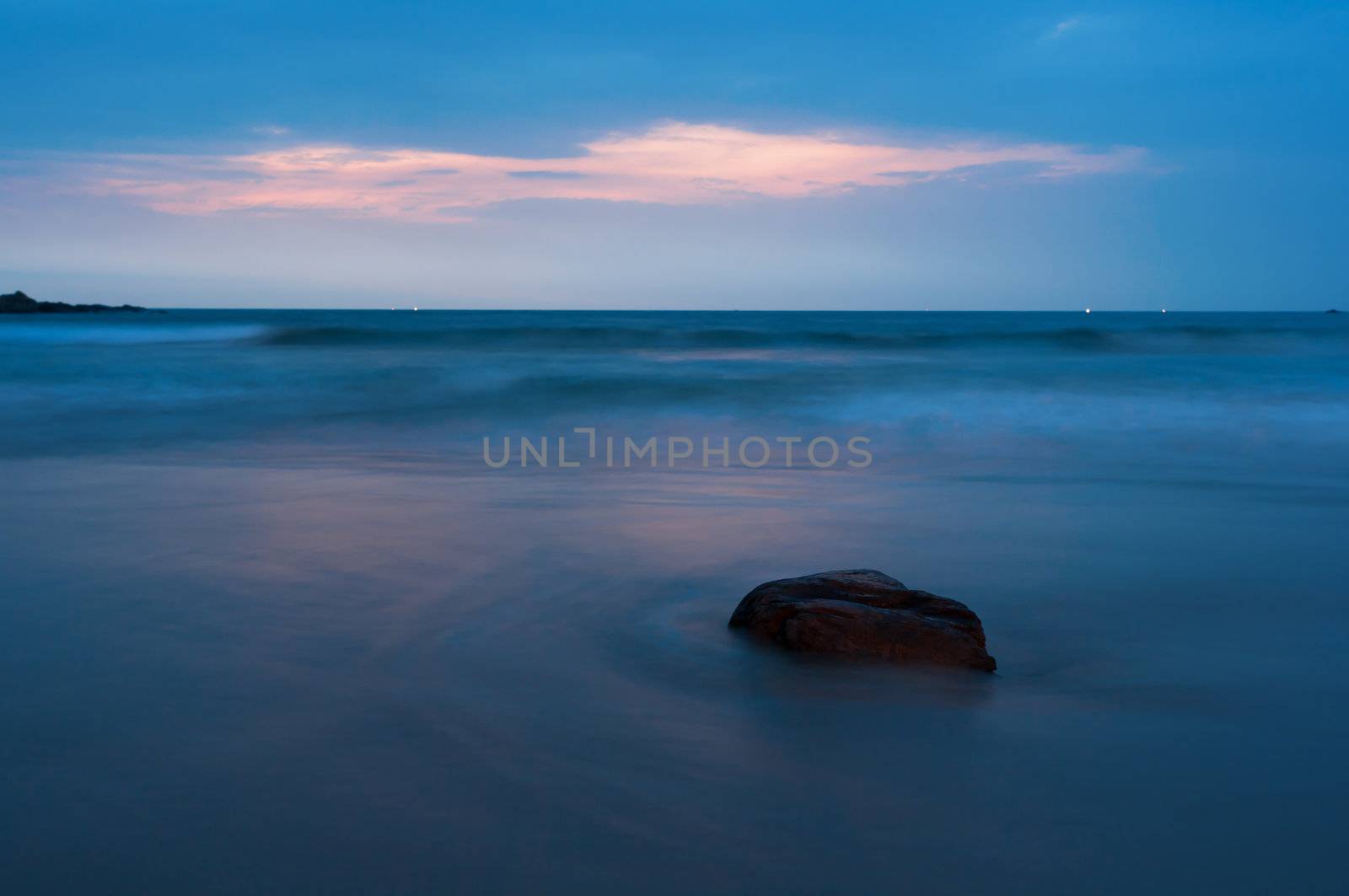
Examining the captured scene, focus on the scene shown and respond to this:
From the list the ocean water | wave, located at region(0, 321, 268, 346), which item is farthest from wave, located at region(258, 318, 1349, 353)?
the ocean water

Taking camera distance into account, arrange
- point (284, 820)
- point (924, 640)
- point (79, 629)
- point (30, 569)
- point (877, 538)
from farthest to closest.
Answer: point (877, 538)
point (30, 569)
point (79, 629)
point (924, 640)
point (284, 820)

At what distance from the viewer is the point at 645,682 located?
4051mm

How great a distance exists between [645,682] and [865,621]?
0.91 m

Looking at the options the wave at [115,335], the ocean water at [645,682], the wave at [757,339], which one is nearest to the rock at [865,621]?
the ocean water at [645,682]

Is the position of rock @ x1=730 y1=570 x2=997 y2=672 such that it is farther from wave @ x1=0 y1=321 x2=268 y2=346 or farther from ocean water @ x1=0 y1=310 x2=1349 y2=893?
wave @ x1=0 y1=321 x2=268 y2=346

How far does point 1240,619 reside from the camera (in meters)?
5.10

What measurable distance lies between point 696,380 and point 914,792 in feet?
61.1

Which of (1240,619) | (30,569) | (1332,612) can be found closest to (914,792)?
(1240,619)

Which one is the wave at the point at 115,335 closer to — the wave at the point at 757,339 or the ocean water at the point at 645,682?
the wave at the point at 757,339

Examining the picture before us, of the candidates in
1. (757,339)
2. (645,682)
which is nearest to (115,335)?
(757,339)

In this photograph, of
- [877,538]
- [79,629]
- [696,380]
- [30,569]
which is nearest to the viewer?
[79,629]

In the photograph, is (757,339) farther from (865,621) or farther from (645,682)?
(645,682)

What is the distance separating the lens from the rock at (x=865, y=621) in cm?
420

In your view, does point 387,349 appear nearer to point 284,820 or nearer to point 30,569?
point 30,569
